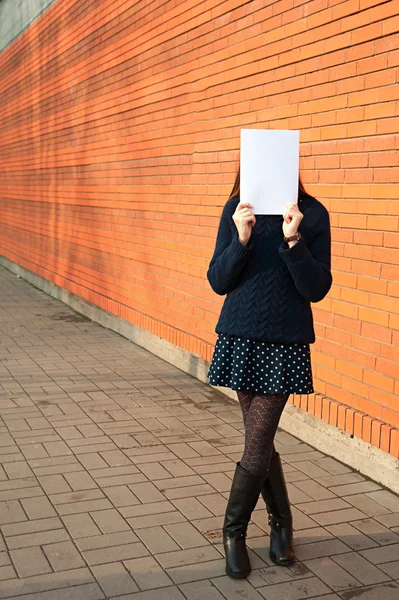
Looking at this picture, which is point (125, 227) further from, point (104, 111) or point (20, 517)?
point (20, 517)

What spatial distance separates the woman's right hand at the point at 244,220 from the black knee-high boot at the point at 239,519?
1046mm

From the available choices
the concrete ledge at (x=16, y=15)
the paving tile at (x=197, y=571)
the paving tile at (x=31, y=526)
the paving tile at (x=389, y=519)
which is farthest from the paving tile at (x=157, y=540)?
the concrete ledge at (x=16, y=15)

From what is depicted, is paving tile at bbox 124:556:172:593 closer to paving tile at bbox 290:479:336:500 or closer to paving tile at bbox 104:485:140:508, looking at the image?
paving tile at bbox 104:485:140:508

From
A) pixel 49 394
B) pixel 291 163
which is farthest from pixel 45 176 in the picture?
pixel 291 163

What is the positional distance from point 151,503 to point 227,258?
1679 millimetres

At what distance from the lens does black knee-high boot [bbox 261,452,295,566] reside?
3801 millimetres

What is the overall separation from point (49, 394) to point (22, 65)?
10521mm

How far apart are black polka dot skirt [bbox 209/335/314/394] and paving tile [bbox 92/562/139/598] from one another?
0.95 meters

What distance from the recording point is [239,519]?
3740mm

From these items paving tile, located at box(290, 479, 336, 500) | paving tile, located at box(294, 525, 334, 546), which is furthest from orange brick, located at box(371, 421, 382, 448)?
paving tile, located at box(294, 525, 334, 546)

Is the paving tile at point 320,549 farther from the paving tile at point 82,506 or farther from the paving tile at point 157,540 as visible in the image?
the paving tile at point 82,506

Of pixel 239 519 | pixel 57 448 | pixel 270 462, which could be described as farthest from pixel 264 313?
pixel 57 448

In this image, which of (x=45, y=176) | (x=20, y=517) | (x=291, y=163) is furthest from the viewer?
(x=45, y=176)

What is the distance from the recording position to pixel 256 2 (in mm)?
6184
